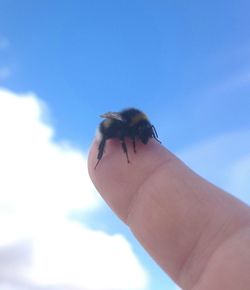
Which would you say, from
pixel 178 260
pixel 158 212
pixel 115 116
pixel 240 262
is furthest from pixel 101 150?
pixel 240 262

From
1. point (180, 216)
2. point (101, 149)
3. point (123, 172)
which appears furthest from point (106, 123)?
point (180, 216)

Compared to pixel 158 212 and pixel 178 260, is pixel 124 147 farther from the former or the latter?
pixel 178 260

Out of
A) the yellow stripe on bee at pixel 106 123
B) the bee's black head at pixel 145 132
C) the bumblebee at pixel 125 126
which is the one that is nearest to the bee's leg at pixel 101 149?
the bumblebee at pixel 125 126

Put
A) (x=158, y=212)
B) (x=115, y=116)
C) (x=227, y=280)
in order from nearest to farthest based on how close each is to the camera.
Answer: (x=227, y=280)
(x=158, y=212)
(x=115, y=116)

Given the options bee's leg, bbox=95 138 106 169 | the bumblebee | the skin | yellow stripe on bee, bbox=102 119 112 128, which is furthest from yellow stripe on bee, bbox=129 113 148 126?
the skin

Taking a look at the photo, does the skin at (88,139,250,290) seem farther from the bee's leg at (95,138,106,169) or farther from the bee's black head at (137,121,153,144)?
the bee's black head at (137,121,153,144)

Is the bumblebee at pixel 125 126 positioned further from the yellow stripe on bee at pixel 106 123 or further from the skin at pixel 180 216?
the skin at pixel 180 216

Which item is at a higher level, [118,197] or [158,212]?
[118,197]

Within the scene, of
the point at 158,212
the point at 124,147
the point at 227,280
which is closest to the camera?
the point at 227,280

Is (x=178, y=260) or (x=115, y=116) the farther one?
(x=115, y=116)
